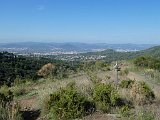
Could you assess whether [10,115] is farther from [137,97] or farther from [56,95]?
[137,97]

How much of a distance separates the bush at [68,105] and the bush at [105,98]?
272mm

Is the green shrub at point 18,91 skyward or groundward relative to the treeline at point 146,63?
groundward

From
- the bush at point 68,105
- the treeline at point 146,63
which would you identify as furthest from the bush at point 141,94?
the treeline at point 146,63

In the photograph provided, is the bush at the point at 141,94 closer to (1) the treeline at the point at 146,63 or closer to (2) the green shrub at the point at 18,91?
(2) the green shrub at the point at 18,91

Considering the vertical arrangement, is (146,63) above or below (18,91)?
above

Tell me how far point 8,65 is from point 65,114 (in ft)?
116

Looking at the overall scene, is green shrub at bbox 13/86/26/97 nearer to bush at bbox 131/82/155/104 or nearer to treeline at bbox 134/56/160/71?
bush at bbox 131/82/155/104

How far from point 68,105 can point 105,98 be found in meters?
1.26

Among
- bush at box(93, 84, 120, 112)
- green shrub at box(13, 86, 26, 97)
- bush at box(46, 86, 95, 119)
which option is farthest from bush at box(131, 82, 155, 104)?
green shrub at box(13, 86, 26, 97)

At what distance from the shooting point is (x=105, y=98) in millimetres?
10102

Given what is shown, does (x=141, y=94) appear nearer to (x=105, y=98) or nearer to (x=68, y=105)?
(x=105, y=98)

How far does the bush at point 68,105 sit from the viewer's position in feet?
30.5

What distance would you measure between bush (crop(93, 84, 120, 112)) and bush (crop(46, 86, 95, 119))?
10.7 inches

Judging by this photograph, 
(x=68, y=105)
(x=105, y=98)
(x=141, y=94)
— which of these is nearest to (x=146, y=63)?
(x=141, y=94)
